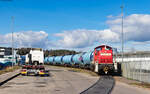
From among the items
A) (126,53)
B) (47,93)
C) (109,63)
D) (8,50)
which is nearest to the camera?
(47,93)

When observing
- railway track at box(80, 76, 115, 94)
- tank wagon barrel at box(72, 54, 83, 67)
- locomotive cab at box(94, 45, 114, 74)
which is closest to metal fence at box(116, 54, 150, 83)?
locomotive cab at box(94, 45, 114, 74)

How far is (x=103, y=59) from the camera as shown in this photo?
29.3 metres

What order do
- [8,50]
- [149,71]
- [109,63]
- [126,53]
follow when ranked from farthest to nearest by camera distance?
[8,50] < [126,53] < [109,63] < [149,71]

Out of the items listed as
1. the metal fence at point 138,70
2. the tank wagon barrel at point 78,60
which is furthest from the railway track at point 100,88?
the tank wagon barrel at point 78,60

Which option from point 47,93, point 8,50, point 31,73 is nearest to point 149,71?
point 47,93

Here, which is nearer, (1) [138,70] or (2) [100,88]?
(2) [100,88]

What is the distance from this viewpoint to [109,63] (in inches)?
1124

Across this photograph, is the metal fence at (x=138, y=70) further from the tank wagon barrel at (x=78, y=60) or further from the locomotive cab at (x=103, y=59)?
the tank wagon barrel at (x=78, y=60)

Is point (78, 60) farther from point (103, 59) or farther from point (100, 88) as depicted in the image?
point (100, 88)

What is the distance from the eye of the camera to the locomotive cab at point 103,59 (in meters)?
28.3

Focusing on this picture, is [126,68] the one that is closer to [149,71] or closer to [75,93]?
[149,71]

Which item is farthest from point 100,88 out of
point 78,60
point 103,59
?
point 78,60

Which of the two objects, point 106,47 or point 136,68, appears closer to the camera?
point 136,68

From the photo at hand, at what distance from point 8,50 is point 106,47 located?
93.7m
